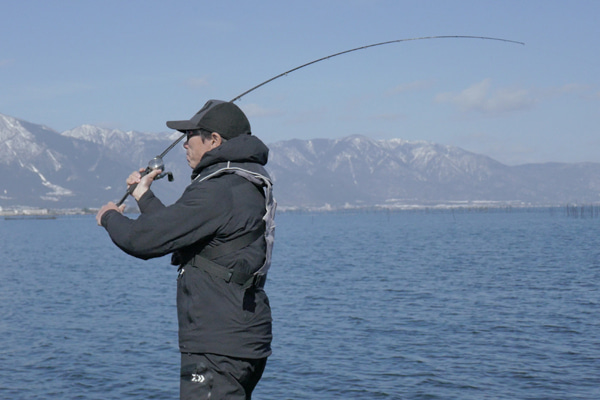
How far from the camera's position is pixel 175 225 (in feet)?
14.0

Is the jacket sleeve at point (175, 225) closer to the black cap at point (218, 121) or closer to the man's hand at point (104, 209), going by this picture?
the man's hand at point (104, 209)

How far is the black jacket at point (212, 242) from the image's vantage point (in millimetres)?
4277

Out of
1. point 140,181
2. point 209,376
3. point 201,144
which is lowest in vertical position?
point 209,376

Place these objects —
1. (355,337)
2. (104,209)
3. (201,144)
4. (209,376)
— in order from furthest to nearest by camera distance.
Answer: (355,337)
(201,144)
(104,209)
(209,376)

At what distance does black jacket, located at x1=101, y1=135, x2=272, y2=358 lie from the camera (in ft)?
14.0

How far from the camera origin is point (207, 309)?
440 cm

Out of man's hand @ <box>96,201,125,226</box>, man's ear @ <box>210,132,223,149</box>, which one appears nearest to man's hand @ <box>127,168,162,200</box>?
man's hand @ <box>96,201,125,226</box>

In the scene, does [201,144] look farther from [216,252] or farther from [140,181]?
[216,252]

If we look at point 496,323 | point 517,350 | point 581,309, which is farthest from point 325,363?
point 581,309

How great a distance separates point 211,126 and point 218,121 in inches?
2.3

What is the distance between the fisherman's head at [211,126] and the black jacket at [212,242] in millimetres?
156

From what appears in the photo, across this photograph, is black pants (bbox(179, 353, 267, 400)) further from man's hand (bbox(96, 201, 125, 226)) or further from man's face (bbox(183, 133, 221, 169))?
man's face (bbox(183, 133, 221, 169))

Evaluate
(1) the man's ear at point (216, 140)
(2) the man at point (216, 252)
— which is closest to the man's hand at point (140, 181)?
(2) the man at point (216, 252)

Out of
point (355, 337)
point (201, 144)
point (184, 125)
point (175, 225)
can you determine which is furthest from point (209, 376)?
point (355, 337)
